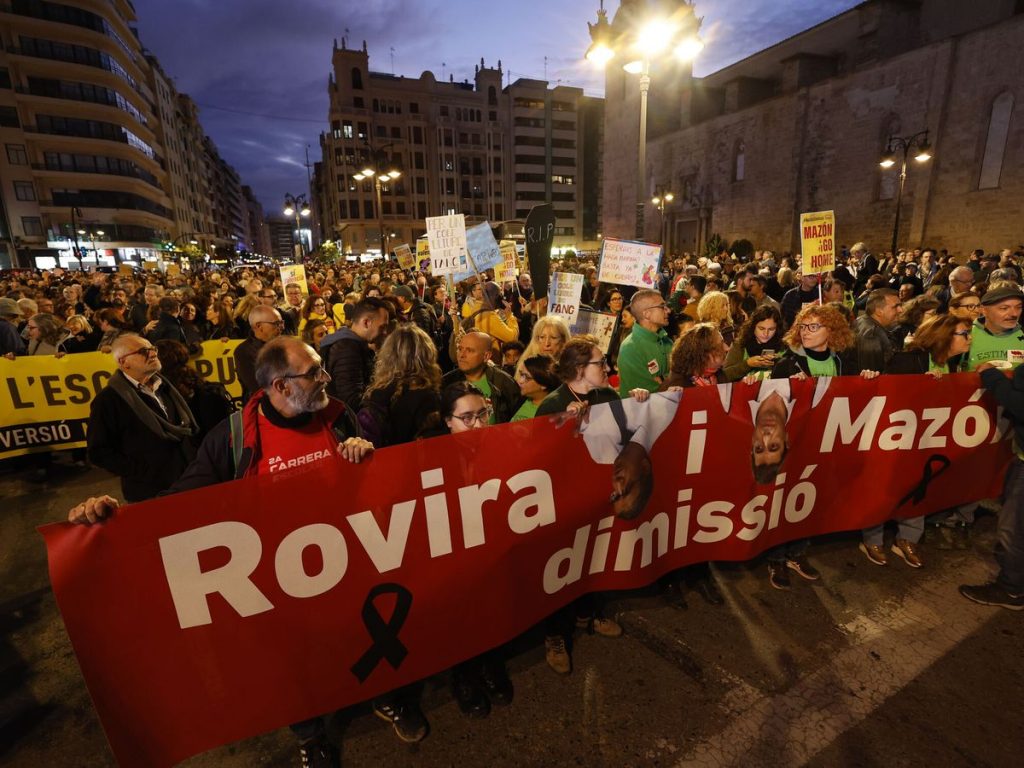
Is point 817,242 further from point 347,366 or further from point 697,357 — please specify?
point 347,366

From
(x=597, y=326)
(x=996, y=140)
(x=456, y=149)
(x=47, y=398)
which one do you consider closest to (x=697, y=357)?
(x=597, y=326)

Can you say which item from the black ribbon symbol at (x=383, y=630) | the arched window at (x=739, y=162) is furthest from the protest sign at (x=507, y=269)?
the arched window at (x=739, y=162)

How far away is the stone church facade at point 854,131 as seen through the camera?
24.3 metres

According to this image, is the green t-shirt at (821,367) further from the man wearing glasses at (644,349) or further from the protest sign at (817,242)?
the protest sign at (817,242)

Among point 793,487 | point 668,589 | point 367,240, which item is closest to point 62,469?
point 668,589

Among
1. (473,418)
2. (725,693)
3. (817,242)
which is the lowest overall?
(725,693)

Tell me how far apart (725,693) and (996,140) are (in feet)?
107

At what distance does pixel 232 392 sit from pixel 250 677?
5.71 metres

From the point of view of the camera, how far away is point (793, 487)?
142 inches

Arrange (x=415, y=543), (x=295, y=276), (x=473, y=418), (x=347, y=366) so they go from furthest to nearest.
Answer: (x=295, y=276) → (x=347, y=366) → (x=473, y=418) → (x=415, y=543)

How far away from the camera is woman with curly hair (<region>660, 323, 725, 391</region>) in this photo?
12.5 feet

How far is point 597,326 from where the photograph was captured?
20.9 feet

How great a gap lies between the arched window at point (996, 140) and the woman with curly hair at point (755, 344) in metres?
28.8

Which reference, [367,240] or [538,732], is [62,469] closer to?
[538,732]
